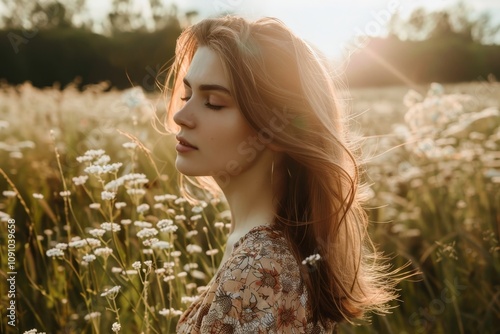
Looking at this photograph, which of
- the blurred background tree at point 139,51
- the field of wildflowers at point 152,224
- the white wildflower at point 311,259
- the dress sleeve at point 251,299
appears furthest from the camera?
the blurred background tree at point 139,51

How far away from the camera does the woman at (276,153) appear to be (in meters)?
1.88

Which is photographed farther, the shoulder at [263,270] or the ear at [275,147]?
the ear at [275,147]

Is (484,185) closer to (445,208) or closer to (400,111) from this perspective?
(445,208)

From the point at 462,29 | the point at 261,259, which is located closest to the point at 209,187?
the point at 261,259

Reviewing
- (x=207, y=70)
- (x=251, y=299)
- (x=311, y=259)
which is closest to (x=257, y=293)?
(x=251, y=299)

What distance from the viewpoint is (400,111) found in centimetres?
805

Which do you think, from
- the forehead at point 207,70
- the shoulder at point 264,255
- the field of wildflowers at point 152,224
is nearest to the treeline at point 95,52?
the field of wildflowers at point 152,224

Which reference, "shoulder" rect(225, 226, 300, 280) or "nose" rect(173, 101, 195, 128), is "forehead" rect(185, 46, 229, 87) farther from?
"shoulder" rect(225, 226, 300, 280)

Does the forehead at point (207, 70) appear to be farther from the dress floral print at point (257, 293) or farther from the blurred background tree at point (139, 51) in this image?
the blurred background tree at point (139, 51)

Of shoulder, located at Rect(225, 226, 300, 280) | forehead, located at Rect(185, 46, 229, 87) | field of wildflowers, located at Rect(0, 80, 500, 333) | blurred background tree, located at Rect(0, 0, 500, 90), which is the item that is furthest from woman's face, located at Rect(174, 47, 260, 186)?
blurred background tree, located at Rect(0, 0, 500, 90)

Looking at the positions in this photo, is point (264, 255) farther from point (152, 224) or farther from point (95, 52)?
point (95, 52)

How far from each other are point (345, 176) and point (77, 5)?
19.7m

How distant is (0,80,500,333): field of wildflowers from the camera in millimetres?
2549

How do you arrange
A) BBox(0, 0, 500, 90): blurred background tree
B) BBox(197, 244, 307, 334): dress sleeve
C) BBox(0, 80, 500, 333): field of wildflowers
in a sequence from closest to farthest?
BBox(197, 244, 307, 334): dress sleeve
BBox(0, 80, 500, 333): field of wildflowers
BBox(0, 0, 500, 90): blurred background tree
